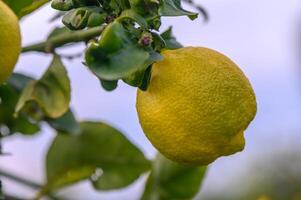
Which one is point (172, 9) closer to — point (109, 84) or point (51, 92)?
point (109, 84)

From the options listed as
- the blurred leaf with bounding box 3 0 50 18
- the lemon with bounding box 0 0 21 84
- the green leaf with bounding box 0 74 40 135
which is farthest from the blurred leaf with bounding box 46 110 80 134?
the lemon with bounding box 0 0 21 84

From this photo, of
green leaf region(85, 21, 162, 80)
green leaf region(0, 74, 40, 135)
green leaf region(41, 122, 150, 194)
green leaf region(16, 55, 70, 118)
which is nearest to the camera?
green leaf region(85, 21, 162, 80)

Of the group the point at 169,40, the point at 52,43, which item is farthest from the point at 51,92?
the point at 169,40

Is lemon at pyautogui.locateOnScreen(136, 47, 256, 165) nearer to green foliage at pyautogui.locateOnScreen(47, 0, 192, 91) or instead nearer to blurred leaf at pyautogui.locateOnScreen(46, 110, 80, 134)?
green foliage at pyautogui.locateOnScreen(47, 0, 192, 91)

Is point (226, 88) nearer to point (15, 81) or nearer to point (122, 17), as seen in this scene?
point (122, 17)

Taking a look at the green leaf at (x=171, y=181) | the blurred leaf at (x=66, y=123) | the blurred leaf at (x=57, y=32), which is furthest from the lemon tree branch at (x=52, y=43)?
the green leaf at (x=171, y=181)

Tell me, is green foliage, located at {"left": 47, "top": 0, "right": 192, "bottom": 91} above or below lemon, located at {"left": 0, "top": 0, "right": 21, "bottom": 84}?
above
